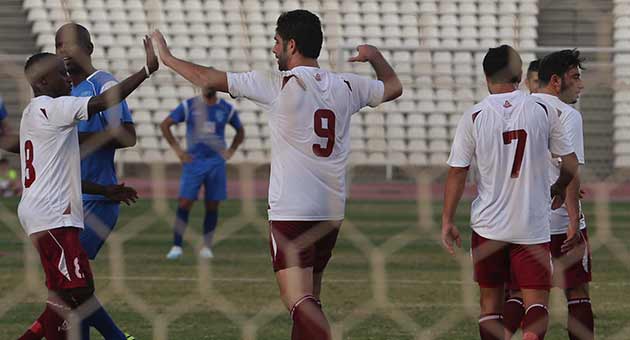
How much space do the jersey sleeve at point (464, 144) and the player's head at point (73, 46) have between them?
71.1 inches

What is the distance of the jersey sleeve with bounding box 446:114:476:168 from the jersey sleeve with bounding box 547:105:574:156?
1.13 ft

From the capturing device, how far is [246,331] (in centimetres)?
613

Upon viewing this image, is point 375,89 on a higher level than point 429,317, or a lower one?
higher

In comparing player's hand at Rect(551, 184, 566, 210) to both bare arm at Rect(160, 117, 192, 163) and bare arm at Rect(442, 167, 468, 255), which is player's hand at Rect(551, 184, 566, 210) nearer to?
bare arm at Rect(442, 167, 468, 255)

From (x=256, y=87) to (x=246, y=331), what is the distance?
79.3 inches

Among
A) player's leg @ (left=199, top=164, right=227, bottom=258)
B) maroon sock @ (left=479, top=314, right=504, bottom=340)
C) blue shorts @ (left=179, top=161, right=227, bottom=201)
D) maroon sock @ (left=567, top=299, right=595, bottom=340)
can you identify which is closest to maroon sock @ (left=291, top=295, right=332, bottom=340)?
maroon sock @ (left=479, top=314, right=504, bottom=340)

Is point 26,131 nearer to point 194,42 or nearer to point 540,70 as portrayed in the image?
point 540,70

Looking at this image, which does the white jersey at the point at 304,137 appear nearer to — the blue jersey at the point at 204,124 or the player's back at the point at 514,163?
the player's back at the point at 514,163

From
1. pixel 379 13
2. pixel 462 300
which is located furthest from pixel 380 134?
pixel 462 300

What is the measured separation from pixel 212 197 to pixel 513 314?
5273 mm

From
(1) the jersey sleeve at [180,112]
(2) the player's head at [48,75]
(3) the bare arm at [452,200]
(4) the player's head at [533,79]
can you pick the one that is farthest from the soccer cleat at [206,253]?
(3) the bare arm at [452,200]

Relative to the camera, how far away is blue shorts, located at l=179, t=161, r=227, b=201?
409 inches

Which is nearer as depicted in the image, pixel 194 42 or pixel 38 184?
pixel 38 184

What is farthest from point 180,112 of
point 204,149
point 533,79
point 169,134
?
point 533,79
